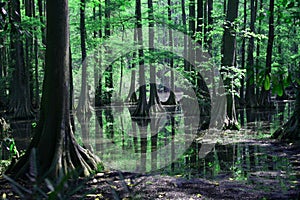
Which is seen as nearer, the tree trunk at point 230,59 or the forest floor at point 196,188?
the forest floor at point 196,188

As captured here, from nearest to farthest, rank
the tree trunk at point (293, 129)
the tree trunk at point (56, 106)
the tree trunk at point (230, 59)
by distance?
the tree trunk at point (56, 106) → the tree trunk at point (293, 129) → the tree trunk at point (230, 59)

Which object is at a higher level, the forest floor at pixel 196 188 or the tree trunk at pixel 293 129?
the tree trunk at pixel 293 129

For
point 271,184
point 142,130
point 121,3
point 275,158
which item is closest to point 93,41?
point 121,3

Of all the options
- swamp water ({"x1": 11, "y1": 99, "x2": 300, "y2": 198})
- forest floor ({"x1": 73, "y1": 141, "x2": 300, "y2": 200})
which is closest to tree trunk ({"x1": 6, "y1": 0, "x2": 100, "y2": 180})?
forest floor ({"x1": 73, "y1": 141, "x2": 300, "y2": 200})

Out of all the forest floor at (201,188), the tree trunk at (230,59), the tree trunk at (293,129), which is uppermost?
the tree trunk at (230,59)

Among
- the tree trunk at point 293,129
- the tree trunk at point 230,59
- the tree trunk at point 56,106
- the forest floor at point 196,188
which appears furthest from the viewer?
the tree trunk at point 230,59

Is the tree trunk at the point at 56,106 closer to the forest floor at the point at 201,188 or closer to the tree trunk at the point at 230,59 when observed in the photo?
the forest floor at the point at 201,188

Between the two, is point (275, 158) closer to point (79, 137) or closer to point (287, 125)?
point (287, 125)

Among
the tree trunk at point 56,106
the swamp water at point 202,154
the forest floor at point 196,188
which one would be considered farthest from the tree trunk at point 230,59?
the tree trunk at point 56,106

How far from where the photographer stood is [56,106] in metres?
5.55

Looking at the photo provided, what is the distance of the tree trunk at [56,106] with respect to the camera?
543 cm

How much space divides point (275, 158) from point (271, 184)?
1.99 metres

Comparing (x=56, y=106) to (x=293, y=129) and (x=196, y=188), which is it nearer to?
(x=196, y=188)

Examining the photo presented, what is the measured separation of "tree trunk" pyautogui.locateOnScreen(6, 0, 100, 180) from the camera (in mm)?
5434
